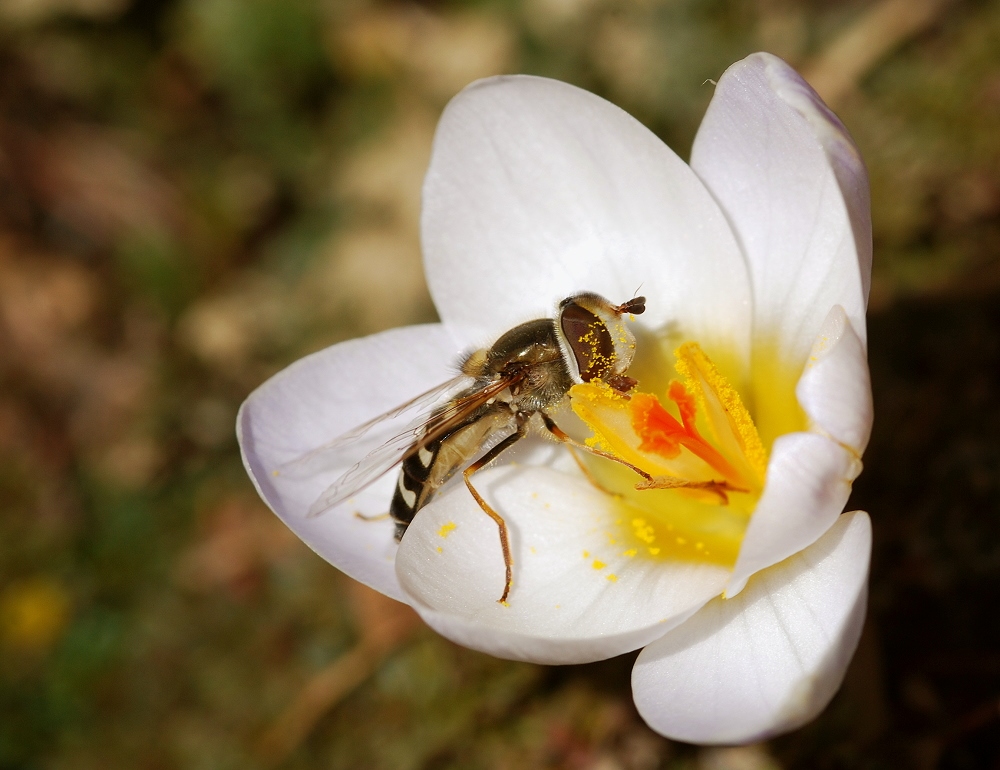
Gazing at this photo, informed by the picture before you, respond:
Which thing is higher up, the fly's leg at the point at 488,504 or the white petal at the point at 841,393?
the white petal at the point at 841,393

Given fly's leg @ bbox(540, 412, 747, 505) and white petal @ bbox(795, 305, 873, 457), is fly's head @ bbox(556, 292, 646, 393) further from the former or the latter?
white petal @ bbox(795, 305, 873, 457)

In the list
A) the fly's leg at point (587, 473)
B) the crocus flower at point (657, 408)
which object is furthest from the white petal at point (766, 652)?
the fly's leg at point (587, 473)

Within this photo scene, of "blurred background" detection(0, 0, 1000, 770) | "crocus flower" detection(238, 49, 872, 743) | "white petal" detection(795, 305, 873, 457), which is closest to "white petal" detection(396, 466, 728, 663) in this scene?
"crocus flower" detection(238, 49, 872, 743)

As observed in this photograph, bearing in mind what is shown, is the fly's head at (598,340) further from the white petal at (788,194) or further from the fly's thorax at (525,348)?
the white petal at (788,194)

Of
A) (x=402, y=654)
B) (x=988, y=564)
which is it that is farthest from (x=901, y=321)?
(x=402, y=654)

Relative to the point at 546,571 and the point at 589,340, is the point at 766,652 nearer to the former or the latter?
the point at 546,571

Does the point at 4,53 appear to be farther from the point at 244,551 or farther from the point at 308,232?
the point at 244,551

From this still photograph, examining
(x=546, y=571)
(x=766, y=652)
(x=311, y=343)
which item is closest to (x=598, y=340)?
(x=546, y=571)
